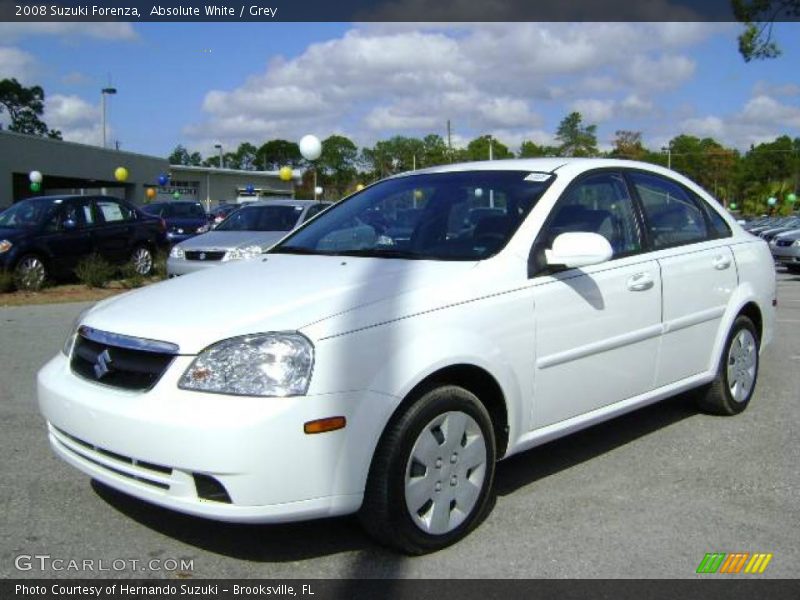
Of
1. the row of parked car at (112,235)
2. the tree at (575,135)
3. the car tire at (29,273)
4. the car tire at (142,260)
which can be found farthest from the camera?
the tree at (575,135)

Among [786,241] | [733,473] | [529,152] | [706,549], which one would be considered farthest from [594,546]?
[529,152]

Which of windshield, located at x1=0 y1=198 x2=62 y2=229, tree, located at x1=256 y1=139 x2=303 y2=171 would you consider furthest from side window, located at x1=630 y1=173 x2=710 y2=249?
tree, located at x1=256 y1=139 x2=303 y2=171

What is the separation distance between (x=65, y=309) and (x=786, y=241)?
1501cm

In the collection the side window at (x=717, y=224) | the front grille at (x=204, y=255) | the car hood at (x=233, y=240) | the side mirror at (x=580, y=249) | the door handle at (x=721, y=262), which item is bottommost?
the front grille at (x=204, y=255)

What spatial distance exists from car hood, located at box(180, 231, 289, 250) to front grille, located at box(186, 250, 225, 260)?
6 centimetres

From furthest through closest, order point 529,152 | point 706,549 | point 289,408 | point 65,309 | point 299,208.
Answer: point 529,152, point 299,208, point 65,309, point 706,549, point 289,408

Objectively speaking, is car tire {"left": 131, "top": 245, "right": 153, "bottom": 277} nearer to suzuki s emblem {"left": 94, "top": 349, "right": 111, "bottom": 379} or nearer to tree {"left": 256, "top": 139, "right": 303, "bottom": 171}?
suzuki s emblem {"left": 94, "top": 349, "right": 111, "bottom": 379}

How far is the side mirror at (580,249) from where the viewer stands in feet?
12.4

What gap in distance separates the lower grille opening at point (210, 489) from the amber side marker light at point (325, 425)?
15.5 inches

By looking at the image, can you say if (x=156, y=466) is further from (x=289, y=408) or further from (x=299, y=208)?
(x=299, y=208)

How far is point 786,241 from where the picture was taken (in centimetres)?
1798

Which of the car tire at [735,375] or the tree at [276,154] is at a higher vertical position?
the tree at [276,154]

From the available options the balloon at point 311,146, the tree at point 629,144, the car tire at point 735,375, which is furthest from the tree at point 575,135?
the car tire at point 735,375

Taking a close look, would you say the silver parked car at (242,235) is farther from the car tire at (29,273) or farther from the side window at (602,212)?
the side window at (602,212)
